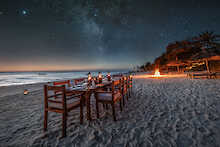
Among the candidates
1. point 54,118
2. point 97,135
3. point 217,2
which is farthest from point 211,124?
point 217,2

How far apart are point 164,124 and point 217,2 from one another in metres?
24.8

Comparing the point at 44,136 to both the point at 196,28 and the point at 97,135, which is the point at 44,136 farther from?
the point at 196,28

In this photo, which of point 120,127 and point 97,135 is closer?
point 97,135

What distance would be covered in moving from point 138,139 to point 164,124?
29.4 inches

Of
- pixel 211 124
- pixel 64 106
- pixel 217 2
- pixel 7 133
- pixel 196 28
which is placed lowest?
pixel 7 133

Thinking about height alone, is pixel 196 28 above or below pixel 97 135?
above

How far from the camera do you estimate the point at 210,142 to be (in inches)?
50.3

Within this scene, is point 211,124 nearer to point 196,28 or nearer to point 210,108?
point 210,108

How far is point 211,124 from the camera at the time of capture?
1.66 meters

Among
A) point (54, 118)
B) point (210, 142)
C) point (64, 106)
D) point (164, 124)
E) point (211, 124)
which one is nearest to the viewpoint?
point (210, 142)

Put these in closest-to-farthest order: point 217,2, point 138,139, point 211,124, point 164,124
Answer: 1. point 138,139
2. point 211,124
3. point 164,124
4. point 217,2

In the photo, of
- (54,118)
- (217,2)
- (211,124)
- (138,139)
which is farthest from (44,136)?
(217,2)

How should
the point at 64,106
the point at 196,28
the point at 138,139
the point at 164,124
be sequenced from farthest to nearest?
the point at 196,28, the point at 164,124, the point at 64,106, the point at 138,139

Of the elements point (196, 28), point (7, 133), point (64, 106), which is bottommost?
point (7, 133)
